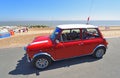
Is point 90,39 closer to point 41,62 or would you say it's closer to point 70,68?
point 70,68

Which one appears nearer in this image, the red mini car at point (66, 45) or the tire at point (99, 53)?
the red mini car at point (66, 45)

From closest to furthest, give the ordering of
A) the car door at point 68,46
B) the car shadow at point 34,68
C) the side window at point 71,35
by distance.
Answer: the car shadow at point 34,68
the car door at point 68,46
the side window at point 71,35

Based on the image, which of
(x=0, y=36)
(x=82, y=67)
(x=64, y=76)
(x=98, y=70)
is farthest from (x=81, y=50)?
(x=0, y=36)

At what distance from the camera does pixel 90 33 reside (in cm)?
599

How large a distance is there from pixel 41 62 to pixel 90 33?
278 cm

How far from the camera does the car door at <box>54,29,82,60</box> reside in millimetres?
5086

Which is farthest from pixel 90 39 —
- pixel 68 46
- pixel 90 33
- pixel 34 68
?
pixel 34 68

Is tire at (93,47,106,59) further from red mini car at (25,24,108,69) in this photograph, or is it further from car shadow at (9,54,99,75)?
car shadow at (9,54,99,75)

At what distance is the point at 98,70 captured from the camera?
4742 mm

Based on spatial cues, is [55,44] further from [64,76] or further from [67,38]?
[64,76]

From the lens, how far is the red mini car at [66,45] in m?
4.87

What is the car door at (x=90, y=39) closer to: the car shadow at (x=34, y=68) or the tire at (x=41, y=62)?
the car shadow at (x=34, y=68)

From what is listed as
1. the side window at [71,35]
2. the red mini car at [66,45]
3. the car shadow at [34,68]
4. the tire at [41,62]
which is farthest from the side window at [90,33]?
the tire at [41,62]

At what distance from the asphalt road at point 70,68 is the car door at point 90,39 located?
1.88 feet
